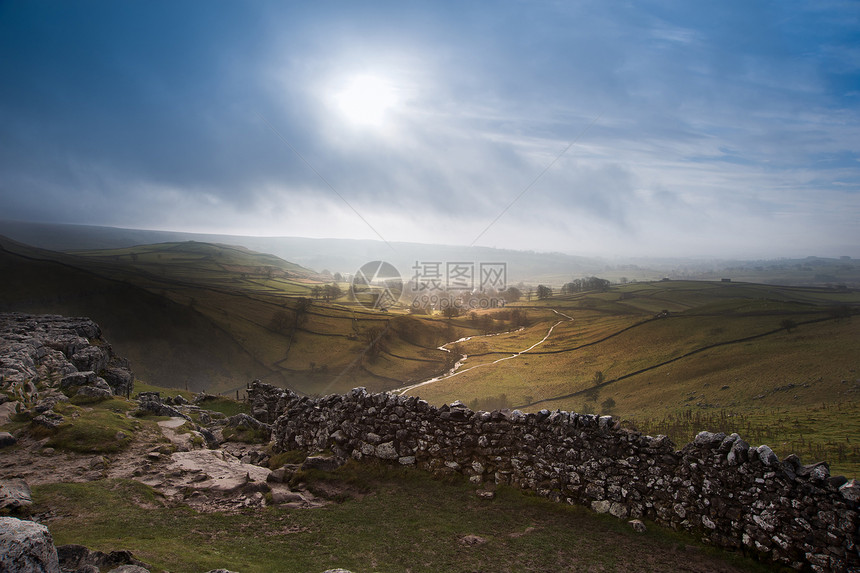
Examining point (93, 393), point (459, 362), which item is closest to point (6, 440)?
point (93, 393)

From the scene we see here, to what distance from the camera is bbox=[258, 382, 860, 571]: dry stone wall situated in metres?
8.20

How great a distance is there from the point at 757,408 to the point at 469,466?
27.9 meters

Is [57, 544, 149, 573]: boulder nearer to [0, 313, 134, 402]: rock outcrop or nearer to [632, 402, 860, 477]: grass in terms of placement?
→ [0, 313, 134, 402]: rock outcrop

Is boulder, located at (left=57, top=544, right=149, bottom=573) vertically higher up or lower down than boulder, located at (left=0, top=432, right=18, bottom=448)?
higher up

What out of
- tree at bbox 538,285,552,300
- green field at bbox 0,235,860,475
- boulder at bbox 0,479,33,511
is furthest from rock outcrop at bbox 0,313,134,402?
tree at bbox 538,285,552,300

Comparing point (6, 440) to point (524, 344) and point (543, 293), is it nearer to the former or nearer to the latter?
point (524, 344)

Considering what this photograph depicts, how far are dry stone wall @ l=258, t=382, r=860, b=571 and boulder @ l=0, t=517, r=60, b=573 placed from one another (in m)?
9.41

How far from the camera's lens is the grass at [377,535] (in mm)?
8180

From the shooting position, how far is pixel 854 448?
605 inches

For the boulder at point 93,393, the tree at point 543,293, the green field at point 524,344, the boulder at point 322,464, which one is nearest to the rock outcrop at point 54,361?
the boulder at point 93,393

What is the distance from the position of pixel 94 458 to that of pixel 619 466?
15524 millimetres

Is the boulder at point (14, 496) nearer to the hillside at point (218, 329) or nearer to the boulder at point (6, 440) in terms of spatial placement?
the boulder at point (6, 440)

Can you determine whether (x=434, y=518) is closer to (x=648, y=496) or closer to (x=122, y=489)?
(x=648, y=496)

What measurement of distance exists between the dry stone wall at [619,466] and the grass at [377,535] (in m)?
0.53
